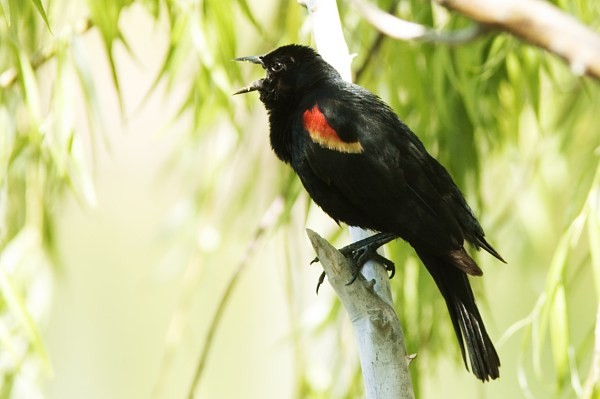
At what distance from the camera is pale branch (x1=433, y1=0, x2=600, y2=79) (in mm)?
712

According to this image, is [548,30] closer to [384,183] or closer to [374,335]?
[374,335]

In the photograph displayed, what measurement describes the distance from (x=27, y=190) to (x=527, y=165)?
1.43 meters

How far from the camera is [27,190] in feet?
7.38

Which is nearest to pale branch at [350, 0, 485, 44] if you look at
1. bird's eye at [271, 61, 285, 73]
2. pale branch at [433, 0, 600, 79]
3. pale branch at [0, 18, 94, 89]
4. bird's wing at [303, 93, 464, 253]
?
pale branch at [433, 0, 600, 79]

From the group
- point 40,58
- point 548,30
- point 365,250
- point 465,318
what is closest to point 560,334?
point 465,318

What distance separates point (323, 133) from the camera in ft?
6.17

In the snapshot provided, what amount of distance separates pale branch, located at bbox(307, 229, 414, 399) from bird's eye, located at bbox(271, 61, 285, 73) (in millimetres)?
694

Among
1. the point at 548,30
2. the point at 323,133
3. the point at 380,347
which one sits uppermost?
the point at 323,133

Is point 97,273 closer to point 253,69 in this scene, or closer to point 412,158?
point 253,69

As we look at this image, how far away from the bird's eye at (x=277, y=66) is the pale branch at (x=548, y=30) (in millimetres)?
1338

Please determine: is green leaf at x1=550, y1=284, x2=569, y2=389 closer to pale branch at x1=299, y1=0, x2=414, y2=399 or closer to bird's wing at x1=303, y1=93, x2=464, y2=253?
bird's wing at x1=303, y1=93, x2=464, y2=253

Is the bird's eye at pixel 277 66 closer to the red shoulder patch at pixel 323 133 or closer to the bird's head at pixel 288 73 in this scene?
the bird's head at pixel 288 73

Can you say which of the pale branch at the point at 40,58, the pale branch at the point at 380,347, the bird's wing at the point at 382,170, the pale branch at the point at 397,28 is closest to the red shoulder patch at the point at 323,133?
the bird's wing at the point at 382,170

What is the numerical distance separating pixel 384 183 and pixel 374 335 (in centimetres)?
45
